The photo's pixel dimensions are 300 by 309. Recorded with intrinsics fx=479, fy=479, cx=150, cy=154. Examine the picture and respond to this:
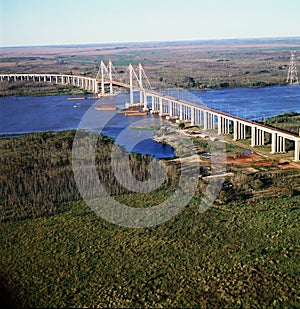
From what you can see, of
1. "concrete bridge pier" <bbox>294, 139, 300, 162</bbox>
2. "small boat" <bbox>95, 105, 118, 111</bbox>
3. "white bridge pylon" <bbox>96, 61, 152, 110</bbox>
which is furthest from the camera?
"white bridge pylon" <bbox>96, 61, 152, 110</bbox>

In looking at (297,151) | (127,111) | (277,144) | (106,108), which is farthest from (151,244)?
(106,108)

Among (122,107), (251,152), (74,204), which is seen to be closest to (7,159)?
(74,204)

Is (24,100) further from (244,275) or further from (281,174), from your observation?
(244,275)

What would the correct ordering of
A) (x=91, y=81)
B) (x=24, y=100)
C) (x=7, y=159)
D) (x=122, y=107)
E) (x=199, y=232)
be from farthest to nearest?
(x=91, y=81) → (x=24, y=100) → (x=122, y=107) → (x=7, y=159) → (x=199, y=232)

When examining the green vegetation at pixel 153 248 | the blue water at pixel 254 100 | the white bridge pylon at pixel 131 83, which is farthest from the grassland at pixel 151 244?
the white bridge pylon at pixel 131 83

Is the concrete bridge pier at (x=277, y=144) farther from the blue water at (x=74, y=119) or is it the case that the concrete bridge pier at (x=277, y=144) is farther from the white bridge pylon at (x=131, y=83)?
the white bridge pylon at (x=131, y=83)

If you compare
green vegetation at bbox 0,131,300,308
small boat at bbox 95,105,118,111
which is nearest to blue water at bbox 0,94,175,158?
small boat at bbox 95,105,118,111

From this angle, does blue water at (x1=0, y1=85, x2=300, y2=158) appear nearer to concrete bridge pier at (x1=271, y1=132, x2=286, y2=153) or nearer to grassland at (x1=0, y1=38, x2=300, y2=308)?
concrete bridge pier at (x1=271, y1=132, x2=286, y2=153)
